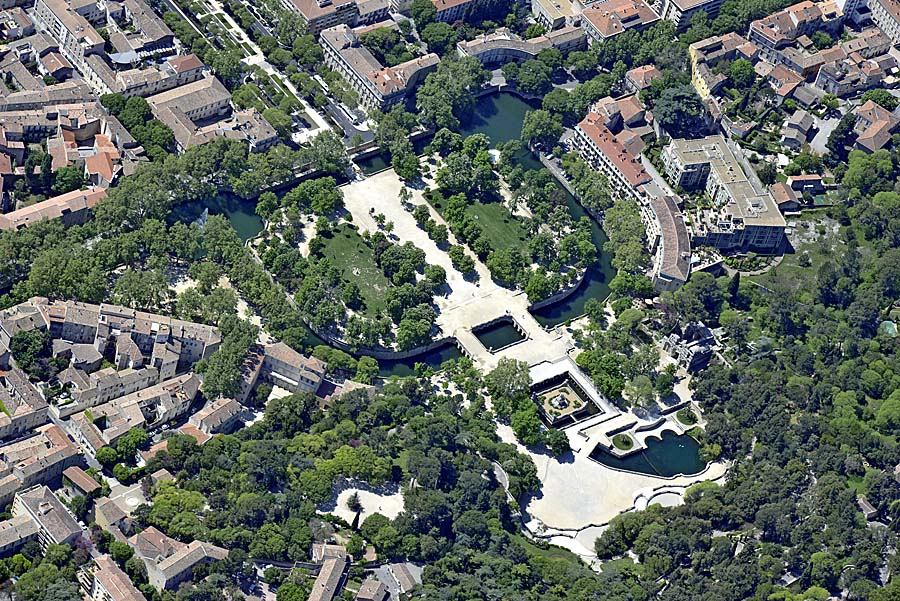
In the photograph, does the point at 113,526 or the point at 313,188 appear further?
the point at 313,188

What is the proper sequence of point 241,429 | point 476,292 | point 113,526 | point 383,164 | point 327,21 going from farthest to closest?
point 327,21 → point 383,164 → point 476,292 → point 241,429 → point 113,526

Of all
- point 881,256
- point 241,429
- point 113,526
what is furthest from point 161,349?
point 881,256

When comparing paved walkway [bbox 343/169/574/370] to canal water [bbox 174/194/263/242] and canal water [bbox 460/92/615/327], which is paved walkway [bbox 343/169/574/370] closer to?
canal water [bbox 460/92/615/327]

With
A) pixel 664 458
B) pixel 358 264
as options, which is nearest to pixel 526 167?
pixel 358 264

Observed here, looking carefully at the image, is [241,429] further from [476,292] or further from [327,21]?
[327,21]

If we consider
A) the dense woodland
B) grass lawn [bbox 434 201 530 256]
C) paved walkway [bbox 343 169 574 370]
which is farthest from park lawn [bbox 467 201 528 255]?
paved walkway [bbox 343 169 574 370]

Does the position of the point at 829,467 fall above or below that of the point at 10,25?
below
